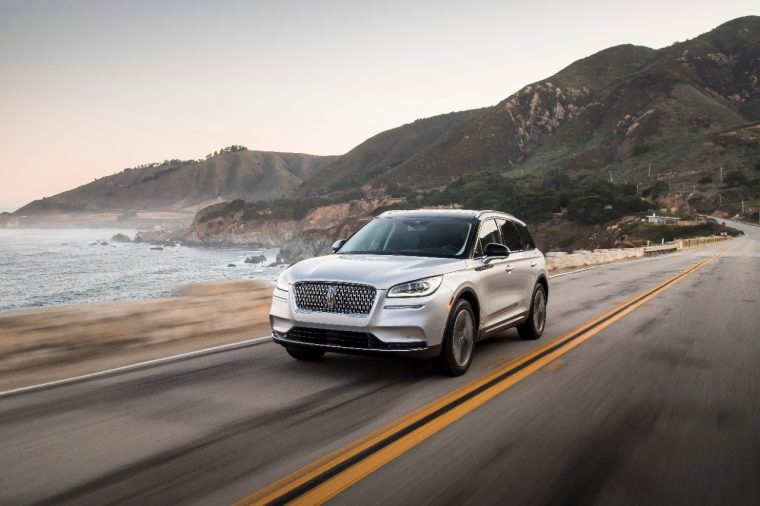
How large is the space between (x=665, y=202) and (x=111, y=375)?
135 meters

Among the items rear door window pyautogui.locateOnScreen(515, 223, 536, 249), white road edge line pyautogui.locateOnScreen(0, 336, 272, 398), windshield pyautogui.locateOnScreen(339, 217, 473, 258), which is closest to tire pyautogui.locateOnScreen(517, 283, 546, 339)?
rear door window pyautogui.locateOnScreen(515, 223, 536, 249)

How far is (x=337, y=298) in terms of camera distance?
6328mm

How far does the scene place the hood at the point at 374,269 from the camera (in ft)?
20.7

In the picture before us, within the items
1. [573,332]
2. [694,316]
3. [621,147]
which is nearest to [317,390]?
[573,332]

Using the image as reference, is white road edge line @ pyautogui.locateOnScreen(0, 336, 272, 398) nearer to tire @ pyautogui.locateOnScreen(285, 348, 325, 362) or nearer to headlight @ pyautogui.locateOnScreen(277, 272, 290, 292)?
tire @ pyautogui.locateOnScreen(285, 348, 325, 362)

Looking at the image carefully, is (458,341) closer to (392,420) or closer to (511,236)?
(392,420)

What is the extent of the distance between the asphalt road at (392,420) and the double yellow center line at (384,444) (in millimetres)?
87

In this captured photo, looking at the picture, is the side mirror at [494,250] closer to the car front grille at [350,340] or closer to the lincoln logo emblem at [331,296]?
the car front grille at [350,340]

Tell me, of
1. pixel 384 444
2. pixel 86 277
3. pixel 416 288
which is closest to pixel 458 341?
pixel 416 288

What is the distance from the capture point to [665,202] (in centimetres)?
12850

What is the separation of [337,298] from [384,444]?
6.69 feet

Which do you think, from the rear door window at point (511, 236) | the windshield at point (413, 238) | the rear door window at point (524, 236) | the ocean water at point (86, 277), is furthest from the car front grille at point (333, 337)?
the ocean water at point (86, 277)

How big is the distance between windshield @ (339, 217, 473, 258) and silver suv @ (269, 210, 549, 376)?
0.01m

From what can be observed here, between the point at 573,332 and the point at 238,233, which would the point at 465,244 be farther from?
the point at 238,233
